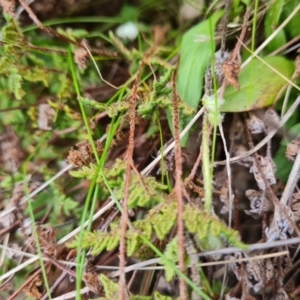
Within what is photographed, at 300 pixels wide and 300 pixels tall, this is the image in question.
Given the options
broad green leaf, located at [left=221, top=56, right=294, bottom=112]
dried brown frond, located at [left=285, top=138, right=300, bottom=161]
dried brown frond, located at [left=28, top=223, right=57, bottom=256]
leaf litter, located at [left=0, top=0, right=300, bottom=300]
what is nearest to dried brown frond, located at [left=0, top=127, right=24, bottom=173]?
leaf litter, located at [left=0, top=0, right=300, bottom=300]

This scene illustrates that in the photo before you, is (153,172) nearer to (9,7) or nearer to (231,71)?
(231,71)

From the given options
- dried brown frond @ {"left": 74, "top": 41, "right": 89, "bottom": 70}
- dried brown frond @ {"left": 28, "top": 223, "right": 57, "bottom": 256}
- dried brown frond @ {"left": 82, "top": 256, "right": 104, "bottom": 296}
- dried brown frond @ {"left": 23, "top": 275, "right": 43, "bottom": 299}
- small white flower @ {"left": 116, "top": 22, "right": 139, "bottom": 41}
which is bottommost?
dried brown frond @ {"left": 23, "top": 275, "right": 43, "bottom": 299}

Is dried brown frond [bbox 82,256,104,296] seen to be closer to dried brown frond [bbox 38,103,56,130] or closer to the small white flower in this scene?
dried brown frond [bbox 38,103,56,130]

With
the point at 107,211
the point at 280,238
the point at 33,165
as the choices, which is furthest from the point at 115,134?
the point at 280,238

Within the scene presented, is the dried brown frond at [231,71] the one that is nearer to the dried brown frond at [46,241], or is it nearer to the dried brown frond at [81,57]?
the dried brown frond at [81,57]

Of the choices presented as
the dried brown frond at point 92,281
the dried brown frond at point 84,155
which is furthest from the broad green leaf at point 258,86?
the dried brown frond at point 92,281

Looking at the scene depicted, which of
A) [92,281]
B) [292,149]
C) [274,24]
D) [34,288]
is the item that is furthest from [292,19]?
[34,288]
